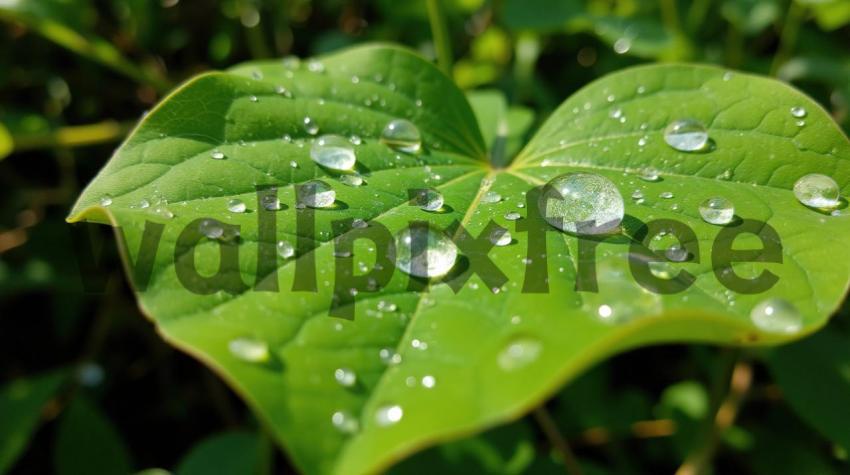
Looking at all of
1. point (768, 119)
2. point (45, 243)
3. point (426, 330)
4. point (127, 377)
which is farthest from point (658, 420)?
point (45, 243)

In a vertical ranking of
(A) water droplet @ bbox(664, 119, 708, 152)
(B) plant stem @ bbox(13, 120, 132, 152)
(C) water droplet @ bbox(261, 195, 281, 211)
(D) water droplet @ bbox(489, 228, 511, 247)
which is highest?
(C) water droplet @ bbox(261, 195, 281, 211)

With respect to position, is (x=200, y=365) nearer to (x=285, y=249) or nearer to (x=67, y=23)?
(x=67, y=23)

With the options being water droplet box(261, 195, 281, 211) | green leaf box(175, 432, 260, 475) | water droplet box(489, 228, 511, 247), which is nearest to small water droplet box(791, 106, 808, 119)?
water droplet box(489, 228, 511, 247)

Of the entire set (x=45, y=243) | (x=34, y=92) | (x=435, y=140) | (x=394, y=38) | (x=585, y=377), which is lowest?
(x=585, y=377)

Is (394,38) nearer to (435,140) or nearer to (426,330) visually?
(435,140)

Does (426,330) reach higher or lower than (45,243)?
higher

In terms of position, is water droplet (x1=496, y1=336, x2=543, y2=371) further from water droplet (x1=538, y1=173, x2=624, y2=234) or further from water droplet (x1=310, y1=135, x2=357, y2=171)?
water droplet (x1=310, y1=135, x2=357, y2=171)
